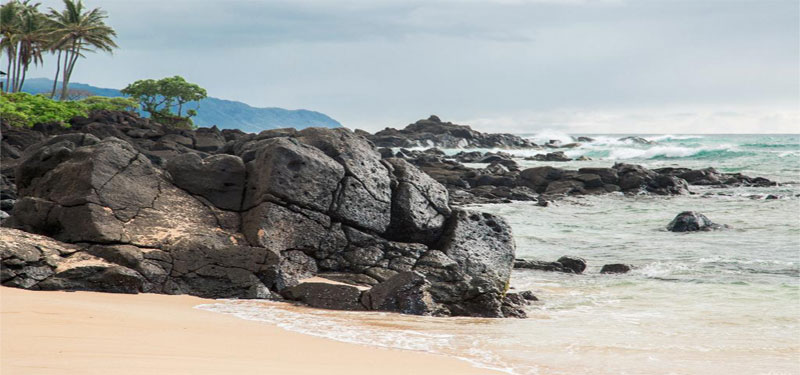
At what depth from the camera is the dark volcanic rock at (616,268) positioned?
45.0ft

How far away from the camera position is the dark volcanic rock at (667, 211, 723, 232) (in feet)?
66.0

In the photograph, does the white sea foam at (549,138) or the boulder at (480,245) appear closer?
the boulder at (480,245)

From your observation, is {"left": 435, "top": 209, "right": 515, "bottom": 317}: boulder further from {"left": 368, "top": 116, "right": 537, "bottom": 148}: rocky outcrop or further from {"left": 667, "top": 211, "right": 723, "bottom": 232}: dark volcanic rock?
{"left": 368, "top": 116, "right": 537, "bottom": 148}: rocky outcrop

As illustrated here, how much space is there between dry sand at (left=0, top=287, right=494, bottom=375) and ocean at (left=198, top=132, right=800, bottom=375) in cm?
60

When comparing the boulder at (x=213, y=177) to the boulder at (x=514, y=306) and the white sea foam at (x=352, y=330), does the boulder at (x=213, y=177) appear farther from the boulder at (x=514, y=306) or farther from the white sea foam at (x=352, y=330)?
the boulder at (x=514, y=306)

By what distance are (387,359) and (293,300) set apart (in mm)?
3393

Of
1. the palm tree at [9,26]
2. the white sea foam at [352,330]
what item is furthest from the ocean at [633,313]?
the palm tree at [9,26]

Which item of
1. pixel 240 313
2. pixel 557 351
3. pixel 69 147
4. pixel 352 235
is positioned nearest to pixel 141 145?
pixel 69 147

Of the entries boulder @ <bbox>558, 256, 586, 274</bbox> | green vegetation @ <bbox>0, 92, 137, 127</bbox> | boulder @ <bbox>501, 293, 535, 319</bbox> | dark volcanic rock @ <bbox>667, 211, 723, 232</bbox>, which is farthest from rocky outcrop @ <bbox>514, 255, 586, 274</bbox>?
green vegetation @ <bbox>0, 92, 137, 127</bbox>

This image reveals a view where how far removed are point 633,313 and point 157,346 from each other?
22.0 ft

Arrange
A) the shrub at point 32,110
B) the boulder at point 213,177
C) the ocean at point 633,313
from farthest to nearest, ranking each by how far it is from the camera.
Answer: the shrub at point 32,110, the boulder at point 213,177, the ocean at point 633,313

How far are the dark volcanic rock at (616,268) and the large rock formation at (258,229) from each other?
3.18 m

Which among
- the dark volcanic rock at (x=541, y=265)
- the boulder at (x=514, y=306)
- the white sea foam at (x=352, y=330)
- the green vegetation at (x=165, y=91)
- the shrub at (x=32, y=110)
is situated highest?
the green vegetation at (x=165, y=91)

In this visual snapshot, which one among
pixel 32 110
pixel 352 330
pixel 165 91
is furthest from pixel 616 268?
pixel 165 91
